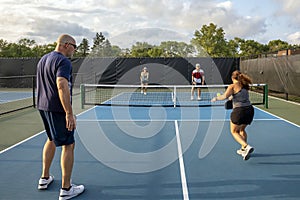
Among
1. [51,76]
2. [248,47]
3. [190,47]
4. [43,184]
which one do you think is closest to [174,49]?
[190,47]

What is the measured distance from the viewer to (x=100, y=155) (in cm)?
552

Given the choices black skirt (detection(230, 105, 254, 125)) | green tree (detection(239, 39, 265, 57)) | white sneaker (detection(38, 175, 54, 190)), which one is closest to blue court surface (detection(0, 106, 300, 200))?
white sneaker (detection(38, 175, 54, 190))

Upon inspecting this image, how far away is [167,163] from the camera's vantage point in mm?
5082

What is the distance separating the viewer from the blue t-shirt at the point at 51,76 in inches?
137

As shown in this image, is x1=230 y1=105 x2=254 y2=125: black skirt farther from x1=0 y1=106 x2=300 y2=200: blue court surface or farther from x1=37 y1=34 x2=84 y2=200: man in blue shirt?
x1=37 y1=34 x2=84 y2=200: man in blue shirt

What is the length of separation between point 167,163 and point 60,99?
86.8 inches

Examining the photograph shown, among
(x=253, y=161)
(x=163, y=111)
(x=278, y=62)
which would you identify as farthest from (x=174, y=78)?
(x=253, y=161)

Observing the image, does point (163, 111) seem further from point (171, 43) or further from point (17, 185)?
point (171, 43)

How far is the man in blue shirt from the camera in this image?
3.46 m

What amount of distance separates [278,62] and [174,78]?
867 centimetres

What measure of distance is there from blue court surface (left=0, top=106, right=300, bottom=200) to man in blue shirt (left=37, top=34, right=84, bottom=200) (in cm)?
46

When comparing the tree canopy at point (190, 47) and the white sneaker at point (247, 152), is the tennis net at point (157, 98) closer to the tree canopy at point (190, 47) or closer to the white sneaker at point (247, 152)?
the white sneaker at point (247, 152)

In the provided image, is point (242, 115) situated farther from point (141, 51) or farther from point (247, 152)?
point (141, 51)

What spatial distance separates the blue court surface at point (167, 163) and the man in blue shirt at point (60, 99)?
46 centimetres
